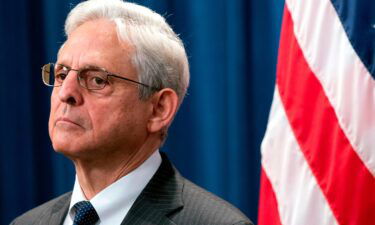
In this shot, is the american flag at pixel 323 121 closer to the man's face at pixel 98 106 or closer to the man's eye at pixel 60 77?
the man's face at pixel 98 106

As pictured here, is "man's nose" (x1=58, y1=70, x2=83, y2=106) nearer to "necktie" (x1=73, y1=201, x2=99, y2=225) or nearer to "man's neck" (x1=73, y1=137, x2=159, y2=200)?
"man's neck" (x1=73, y1=137, x2=159, y2=200)

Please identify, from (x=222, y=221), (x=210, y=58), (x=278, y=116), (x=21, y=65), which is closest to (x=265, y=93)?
(x=210, y=58)

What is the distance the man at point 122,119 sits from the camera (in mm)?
1788

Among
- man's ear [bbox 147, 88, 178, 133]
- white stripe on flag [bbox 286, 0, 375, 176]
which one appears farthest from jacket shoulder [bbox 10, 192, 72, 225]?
white stripe on flag [bbox 286, 0, 375, 176]

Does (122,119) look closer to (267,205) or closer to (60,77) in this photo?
(60,77)

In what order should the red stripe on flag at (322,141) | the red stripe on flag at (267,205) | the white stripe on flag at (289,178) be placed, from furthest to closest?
the red stripe on flag at (267,205) < the white stripe on flag at (289,178) < the red stripe on flag at (322,141)

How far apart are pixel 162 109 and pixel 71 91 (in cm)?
28

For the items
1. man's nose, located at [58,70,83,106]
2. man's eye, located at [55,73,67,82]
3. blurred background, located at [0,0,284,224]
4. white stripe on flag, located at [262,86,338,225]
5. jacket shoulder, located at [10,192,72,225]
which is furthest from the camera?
blurred background, located at [0,0,284,224]

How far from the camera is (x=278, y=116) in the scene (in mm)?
2502

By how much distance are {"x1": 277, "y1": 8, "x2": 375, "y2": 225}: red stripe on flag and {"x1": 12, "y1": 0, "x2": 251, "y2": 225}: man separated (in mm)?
647

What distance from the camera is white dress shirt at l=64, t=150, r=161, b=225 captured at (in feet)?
5.91

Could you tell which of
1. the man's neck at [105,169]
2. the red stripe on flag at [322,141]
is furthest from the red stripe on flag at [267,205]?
the man's neck at [105,169]

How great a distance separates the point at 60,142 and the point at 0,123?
59.9 inches

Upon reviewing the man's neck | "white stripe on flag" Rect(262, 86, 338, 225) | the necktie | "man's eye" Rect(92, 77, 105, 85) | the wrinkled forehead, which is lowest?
"white stripe on flag" Rect(262, 86, 338, 225)
